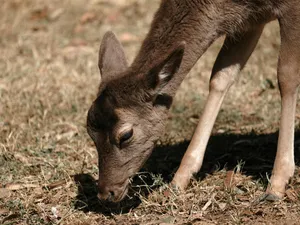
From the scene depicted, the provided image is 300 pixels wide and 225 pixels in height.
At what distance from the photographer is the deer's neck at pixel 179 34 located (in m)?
6.22

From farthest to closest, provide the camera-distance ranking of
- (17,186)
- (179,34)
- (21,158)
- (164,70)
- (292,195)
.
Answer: (21,158), (17,186), (179,34), (292,195), (164,70)

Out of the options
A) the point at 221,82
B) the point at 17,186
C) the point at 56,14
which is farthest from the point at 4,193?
the point at 56,14

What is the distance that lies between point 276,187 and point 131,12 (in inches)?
309

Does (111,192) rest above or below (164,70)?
below

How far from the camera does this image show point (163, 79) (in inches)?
235

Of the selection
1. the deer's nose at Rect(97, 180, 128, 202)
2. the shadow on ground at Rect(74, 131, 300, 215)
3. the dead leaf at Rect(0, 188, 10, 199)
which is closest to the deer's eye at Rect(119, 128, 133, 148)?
the deer's nose at Rect(97, 180, 128, 202)

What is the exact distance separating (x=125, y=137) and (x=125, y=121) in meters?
0.14

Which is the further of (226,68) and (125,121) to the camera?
(226,68)

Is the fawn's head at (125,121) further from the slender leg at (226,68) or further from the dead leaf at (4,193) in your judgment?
the dead leaf at (4,193)

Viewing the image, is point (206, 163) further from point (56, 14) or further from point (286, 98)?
point (56, 14)

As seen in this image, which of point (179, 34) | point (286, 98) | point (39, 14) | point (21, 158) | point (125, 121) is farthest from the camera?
point (39, 14)

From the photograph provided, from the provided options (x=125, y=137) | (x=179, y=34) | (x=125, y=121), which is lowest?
(x=125, y=137)

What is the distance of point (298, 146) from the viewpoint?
24.1 ft

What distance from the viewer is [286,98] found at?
640 centimetres
